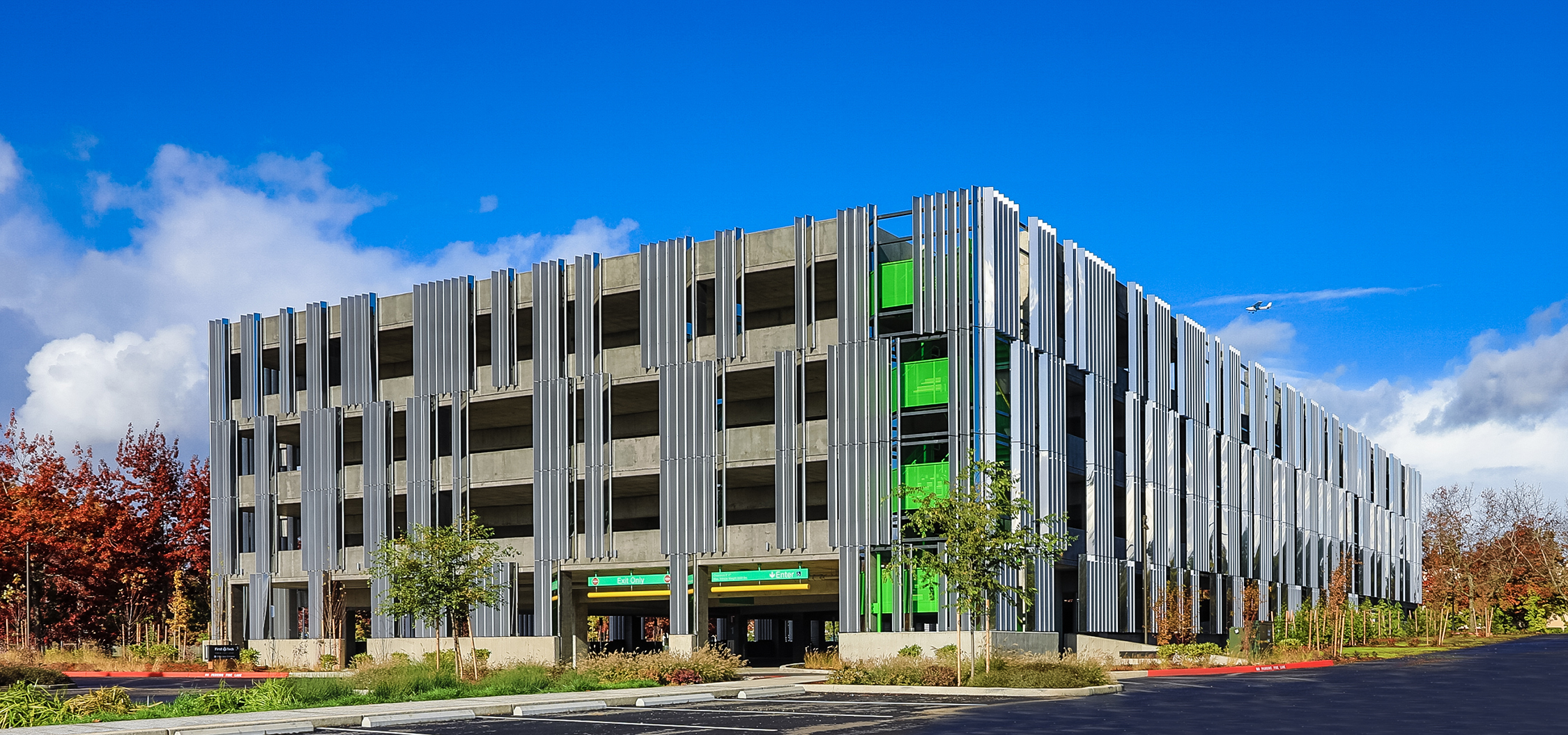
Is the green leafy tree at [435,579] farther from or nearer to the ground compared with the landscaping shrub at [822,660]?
farther from the ground

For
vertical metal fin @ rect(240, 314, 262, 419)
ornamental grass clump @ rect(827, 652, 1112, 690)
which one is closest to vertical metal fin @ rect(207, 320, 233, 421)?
vertical metal fin @ rect(240, 314, 262, 419)

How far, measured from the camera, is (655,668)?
35.9 meters

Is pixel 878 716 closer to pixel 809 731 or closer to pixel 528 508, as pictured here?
pixel 809 731

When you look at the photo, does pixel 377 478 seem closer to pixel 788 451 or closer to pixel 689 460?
pixel 689 460

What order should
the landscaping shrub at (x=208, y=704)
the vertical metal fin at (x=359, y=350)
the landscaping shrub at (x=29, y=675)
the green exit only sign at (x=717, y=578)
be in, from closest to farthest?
the landscaping shrub at (x=208, y=704) → the landscaping shrub at (x=29, y=675) → the green exit only sign at (x=717, y=578) → the vertical metal fin at (x=359, y=350)

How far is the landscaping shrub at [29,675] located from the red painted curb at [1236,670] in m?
31.6

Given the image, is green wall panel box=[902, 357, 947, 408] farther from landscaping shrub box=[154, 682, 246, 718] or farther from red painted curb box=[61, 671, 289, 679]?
landscaping shrub box=[154, 682, 246, 718]

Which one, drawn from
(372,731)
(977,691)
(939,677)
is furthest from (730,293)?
(372,731)

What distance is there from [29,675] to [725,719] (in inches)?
1004

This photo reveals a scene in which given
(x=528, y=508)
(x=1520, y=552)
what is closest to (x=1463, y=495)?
(x=1520, y=552)

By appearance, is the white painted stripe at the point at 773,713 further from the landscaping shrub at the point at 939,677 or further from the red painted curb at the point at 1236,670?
the red painted curb at the point at 1236,670

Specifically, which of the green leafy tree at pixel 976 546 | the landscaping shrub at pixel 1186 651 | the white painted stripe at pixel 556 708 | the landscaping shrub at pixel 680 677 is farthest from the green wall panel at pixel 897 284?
the white painted stripe at pixel 556 708

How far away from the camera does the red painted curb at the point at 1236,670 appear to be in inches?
1724

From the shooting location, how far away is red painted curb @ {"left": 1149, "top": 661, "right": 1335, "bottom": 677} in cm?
4378
